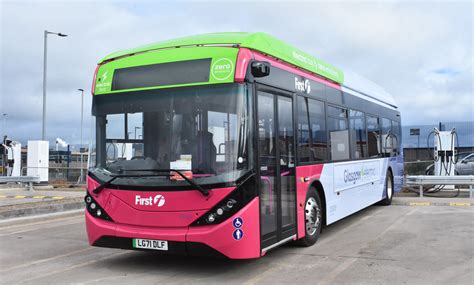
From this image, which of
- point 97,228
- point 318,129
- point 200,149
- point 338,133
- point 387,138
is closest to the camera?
point 200,149

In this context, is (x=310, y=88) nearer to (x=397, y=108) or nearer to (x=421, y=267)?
(x=421, y=267)

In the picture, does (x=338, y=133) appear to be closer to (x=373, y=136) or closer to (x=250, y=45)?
(x=373, y=136)

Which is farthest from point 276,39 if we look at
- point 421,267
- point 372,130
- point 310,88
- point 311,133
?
point 372,130

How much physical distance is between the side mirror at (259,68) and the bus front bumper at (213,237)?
1.59 m

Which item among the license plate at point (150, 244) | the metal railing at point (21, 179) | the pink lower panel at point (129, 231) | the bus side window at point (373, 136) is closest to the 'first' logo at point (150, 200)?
the pink lower panel at point (129, 231)

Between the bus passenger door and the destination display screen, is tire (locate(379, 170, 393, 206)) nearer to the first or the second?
the bus passenger door

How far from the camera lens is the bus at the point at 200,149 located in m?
5.46

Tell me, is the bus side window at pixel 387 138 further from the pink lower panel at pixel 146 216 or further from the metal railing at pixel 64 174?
the metal railing at pixel 64 174

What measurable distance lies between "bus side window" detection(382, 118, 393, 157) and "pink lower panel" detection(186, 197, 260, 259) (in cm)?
743

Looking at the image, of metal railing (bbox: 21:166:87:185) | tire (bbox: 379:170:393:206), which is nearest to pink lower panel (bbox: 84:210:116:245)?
tire (bbox: 379:170:393:206)

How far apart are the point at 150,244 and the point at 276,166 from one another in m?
1.98

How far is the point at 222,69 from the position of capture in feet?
18.6

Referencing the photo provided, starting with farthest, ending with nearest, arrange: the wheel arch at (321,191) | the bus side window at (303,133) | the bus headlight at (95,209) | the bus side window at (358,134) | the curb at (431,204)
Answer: the curb at (431,204), the bus side window at (358,134), the wheel arch at (321,191), the bus side window at (303,133), the bus headlight at (95,209)

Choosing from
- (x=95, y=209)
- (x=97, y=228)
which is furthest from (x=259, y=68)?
(x=97, y=228)
